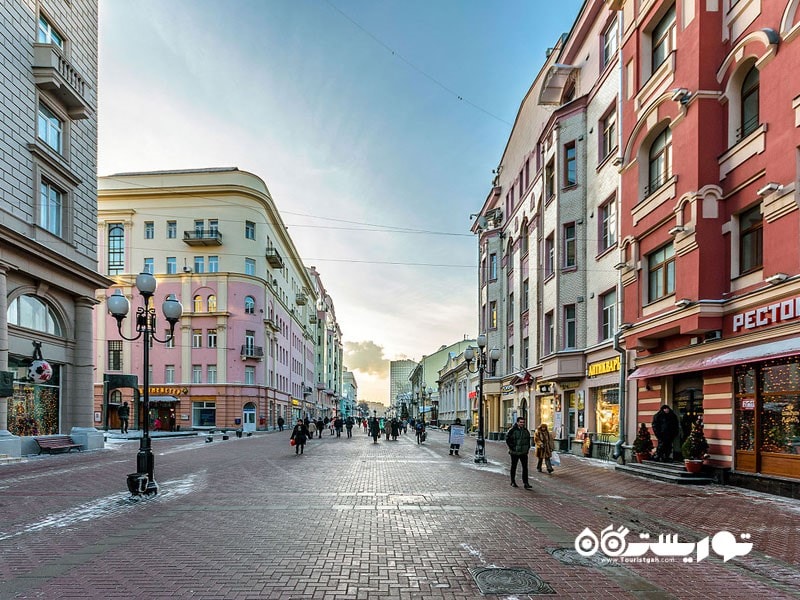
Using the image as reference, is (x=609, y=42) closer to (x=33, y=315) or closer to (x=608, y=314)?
(x=608, y=314)

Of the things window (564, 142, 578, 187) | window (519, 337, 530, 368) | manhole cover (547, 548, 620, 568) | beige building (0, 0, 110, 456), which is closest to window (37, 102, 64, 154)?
beige building (0, 0, 110, 456)

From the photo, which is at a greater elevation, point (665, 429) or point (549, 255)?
point (549, 255)

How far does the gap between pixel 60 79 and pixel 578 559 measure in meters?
25.6

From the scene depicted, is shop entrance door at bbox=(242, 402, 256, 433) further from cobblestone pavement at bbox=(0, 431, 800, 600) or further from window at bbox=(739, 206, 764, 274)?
window at bbox=(739, 206, 764, 274)

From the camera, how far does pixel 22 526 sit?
28.5ft

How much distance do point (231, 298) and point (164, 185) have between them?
1219cm

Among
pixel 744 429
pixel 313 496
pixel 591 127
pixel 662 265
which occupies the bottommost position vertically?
pixel 313 496

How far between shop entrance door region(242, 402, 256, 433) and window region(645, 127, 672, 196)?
41372 mm

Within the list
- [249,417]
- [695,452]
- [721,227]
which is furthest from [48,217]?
[249,417]

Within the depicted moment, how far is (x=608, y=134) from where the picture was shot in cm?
2181

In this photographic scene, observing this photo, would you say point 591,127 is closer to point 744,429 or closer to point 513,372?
point 744,429

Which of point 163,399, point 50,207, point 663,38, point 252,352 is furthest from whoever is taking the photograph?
point 252,352

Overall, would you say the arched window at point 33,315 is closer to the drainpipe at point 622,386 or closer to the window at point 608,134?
the drainpipe at point 622,386

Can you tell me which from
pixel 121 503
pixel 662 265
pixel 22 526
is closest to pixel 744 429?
pixel 662 265
